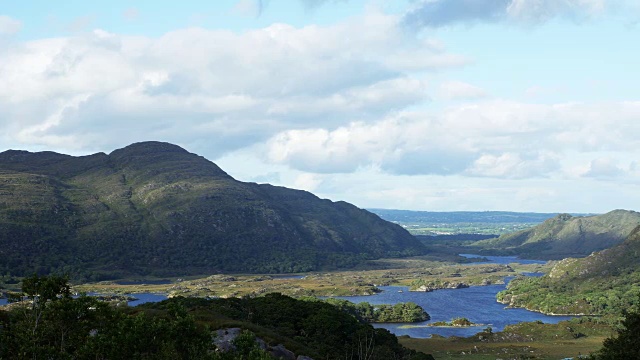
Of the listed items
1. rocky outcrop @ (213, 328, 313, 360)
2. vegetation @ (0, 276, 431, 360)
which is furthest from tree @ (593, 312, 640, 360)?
vegetation @ (0, 276, 431, 360)

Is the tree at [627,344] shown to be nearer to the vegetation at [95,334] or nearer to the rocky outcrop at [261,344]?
the rocky outcrop at [261,344]

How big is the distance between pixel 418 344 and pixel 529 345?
34.7 meters

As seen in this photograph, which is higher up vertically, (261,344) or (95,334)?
(95,334)

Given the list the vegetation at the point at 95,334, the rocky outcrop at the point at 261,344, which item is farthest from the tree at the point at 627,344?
the vegetation at the point at 95,334

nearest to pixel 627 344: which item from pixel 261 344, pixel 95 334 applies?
pixel 261 344

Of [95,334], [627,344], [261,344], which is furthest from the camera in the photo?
[261,344]

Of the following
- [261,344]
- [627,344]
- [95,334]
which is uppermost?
[95,334]

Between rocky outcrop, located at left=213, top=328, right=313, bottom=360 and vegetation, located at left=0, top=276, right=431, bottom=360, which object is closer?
vegetation, located at left=0, top=276, right=431, bottom=360

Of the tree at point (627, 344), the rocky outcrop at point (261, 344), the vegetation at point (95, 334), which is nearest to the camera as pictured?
the vegetation at point (95, 334)

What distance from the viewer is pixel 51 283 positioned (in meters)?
69.3

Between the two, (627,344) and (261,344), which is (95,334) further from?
(627,344)

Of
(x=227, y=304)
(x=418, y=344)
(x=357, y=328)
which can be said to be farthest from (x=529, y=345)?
(x=227, y=304)

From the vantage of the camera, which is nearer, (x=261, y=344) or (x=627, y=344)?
(x=627, y=344)

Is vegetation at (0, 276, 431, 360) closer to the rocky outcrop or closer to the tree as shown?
the rocky outcrop
